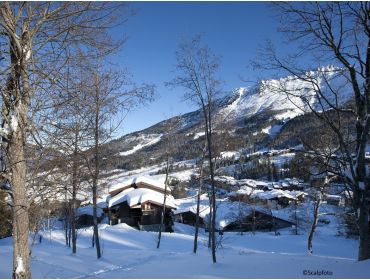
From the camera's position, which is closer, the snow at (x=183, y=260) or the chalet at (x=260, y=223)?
the snow at (x=183, y=260)

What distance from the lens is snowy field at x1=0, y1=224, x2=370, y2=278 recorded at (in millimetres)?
9881

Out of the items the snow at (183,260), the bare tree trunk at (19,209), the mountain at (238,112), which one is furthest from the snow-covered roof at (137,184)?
the bare tree trunk at (19,209)

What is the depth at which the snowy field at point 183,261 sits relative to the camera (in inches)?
389

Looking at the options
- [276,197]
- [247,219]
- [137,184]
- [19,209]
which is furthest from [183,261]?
[276,197]

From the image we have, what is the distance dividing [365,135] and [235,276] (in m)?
4.98

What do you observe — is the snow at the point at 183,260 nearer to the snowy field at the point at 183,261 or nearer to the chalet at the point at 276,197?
the snowy field at the point at 183,261

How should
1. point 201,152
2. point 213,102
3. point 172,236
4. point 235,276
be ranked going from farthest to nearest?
1. point 172,236
2. point 201,152
3. point 213,102
4. point 235,276

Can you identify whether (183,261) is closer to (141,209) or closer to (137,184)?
(141,209)

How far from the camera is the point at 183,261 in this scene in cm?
1434

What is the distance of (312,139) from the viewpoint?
16797mm

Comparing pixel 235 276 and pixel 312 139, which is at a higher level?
pixel 312 139

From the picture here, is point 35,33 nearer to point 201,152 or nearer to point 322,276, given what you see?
point 322,276

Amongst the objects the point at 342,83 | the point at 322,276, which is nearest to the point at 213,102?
the point at 342,83

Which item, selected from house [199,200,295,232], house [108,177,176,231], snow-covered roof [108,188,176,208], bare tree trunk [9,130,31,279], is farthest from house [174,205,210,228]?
bare tree trunk [9,130,31,279]
